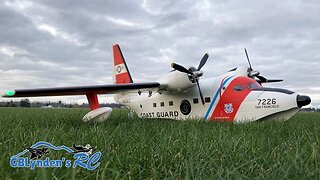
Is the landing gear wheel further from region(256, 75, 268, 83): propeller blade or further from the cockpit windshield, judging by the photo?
region(256, 75, 268, 83): propeller blade

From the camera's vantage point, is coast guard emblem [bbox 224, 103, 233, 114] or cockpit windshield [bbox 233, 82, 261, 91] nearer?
cockpit windshield [bbox 233, 82, 261, 91]

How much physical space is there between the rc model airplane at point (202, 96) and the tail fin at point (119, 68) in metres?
3.08

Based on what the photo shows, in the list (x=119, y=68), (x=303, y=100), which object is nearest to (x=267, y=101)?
(x=303, y=100)

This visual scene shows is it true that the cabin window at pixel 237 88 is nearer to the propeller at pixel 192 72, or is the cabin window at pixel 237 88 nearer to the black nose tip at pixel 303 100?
the propeller at pixel 192 72

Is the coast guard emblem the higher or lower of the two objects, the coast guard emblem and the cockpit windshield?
the lower

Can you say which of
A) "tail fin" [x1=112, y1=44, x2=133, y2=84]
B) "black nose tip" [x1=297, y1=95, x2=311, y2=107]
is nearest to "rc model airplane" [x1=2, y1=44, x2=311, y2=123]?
"black nose tip" [x1=297, y1=95, x2=311, y2=107]

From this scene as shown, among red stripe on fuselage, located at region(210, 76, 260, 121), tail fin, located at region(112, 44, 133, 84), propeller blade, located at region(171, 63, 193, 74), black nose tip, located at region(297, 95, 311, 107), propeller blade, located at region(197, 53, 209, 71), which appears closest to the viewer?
black nose tip, located at region(297, 95, 311, 107)

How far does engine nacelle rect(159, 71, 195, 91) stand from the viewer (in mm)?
12273

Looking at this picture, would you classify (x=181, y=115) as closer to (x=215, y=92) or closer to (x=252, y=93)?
(x=215, y=92)

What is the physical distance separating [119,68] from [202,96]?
7933 mm

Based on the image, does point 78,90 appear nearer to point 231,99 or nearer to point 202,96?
point 202,96

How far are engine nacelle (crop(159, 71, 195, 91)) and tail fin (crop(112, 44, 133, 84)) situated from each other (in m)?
5.49

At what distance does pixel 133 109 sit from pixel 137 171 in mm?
13779

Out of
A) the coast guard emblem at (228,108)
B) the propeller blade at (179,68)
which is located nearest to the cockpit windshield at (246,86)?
the coast guard emblem at (228,108)
